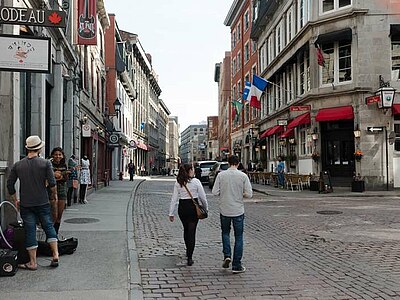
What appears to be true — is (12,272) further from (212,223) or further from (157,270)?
(212,223)

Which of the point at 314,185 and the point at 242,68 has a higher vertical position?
the point at 242,68

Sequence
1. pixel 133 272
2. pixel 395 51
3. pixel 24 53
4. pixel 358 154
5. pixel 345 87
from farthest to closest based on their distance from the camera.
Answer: pixel 345 87 < pixel 395 51 < pixel 358 154 < pixel 24 53 < pixel 133 272

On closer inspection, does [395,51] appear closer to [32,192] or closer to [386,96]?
[386,96]

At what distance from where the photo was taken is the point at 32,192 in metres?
7.07

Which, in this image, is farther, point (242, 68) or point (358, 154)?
point (242, 68)

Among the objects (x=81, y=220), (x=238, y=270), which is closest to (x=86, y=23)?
(x=81, y=220)

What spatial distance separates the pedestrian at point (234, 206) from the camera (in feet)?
23.8

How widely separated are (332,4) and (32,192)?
22.9 meters

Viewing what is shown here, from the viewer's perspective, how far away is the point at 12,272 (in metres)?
6.70

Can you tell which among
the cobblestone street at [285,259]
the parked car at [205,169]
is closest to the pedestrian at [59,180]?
the cobblestone street at [285,259]

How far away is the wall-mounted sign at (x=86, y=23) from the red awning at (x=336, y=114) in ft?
41.3

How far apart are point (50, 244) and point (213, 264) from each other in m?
2.59

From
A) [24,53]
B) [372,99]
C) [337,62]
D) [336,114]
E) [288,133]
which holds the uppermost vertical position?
[337,62]

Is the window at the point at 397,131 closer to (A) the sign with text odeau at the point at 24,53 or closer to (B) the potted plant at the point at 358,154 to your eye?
(B) the potted plant at the point at 358,154
